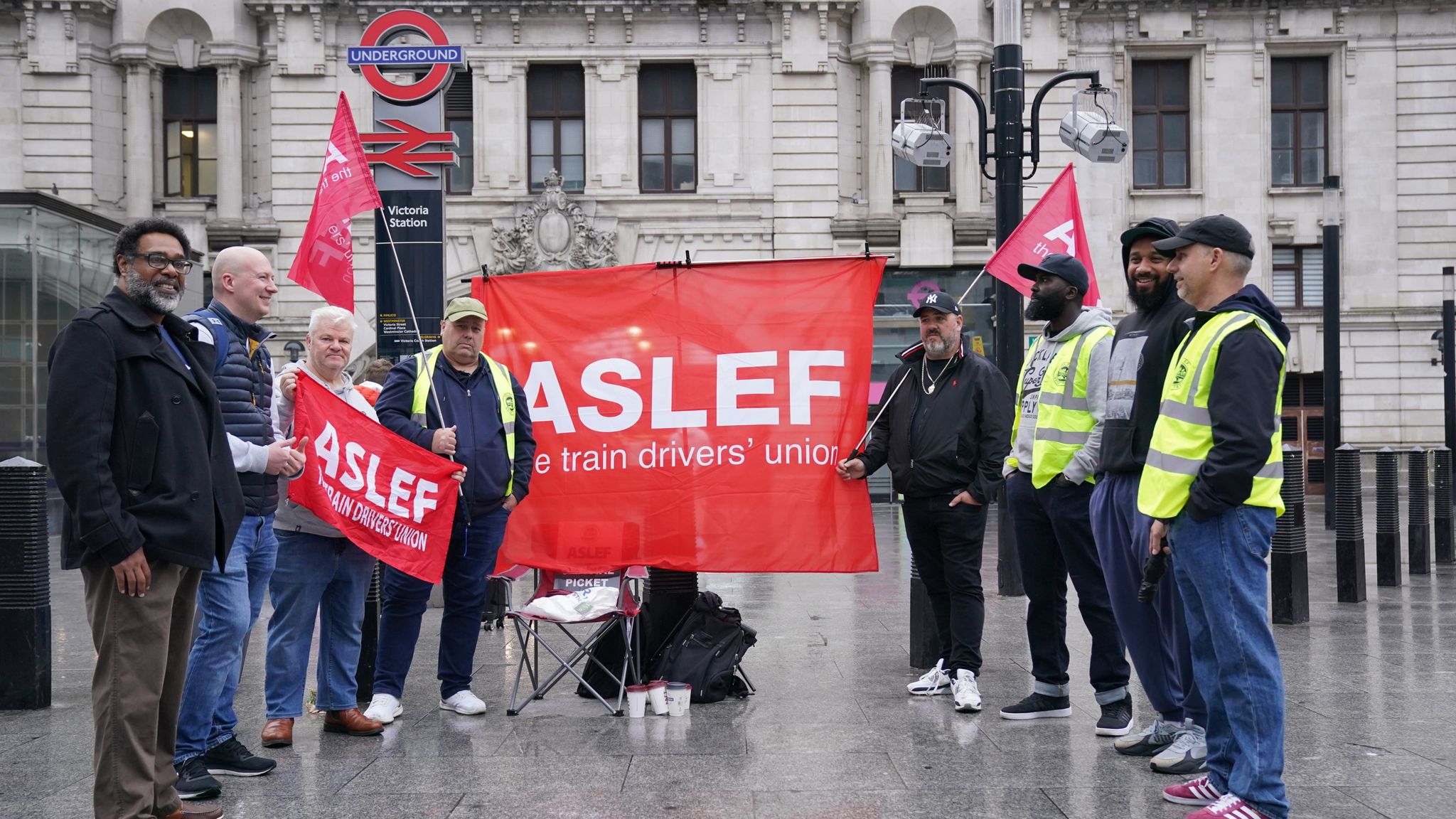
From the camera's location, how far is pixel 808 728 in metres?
6.66

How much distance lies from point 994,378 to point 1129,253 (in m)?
1.50

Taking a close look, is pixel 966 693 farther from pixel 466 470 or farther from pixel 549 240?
pixel 549 240

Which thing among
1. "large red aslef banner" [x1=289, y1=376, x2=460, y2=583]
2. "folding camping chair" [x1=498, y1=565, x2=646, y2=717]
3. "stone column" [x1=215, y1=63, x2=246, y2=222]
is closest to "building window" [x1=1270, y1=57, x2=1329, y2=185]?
"stone column" [x1=215, y1=63, x2=246, y2=222]

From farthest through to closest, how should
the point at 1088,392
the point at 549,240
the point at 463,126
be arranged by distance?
the point at 463,126
the point at 549,240
the point at 1088,392

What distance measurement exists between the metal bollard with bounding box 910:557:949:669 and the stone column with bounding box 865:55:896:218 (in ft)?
73.2

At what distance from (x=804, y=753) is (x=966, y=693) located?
1195 mm

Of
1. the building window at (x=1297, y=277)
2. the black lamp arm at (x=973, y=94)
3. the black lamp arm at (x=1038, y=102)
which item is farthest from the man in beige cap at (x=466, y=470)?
the building window at (x=1297, y=277)

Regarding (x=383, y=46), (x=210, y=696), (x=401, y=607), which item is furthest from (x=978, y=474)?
(x=383, y=46)

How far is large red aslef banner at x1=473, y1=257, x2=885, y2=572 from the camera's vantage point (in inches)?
300

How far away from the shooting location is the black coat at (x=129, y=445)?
454cm

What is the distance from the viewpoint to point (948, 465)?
7281mm

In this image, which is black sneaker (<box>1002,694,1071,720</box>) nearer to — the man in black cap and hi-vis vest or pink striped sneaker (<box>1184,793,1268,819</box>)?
the man in black cap and hi-vis vest

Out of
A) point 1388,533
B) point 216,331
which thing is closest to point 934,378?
point 216,331

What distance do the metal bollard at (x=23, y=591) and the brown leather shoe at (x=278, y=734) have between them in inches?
76.2
